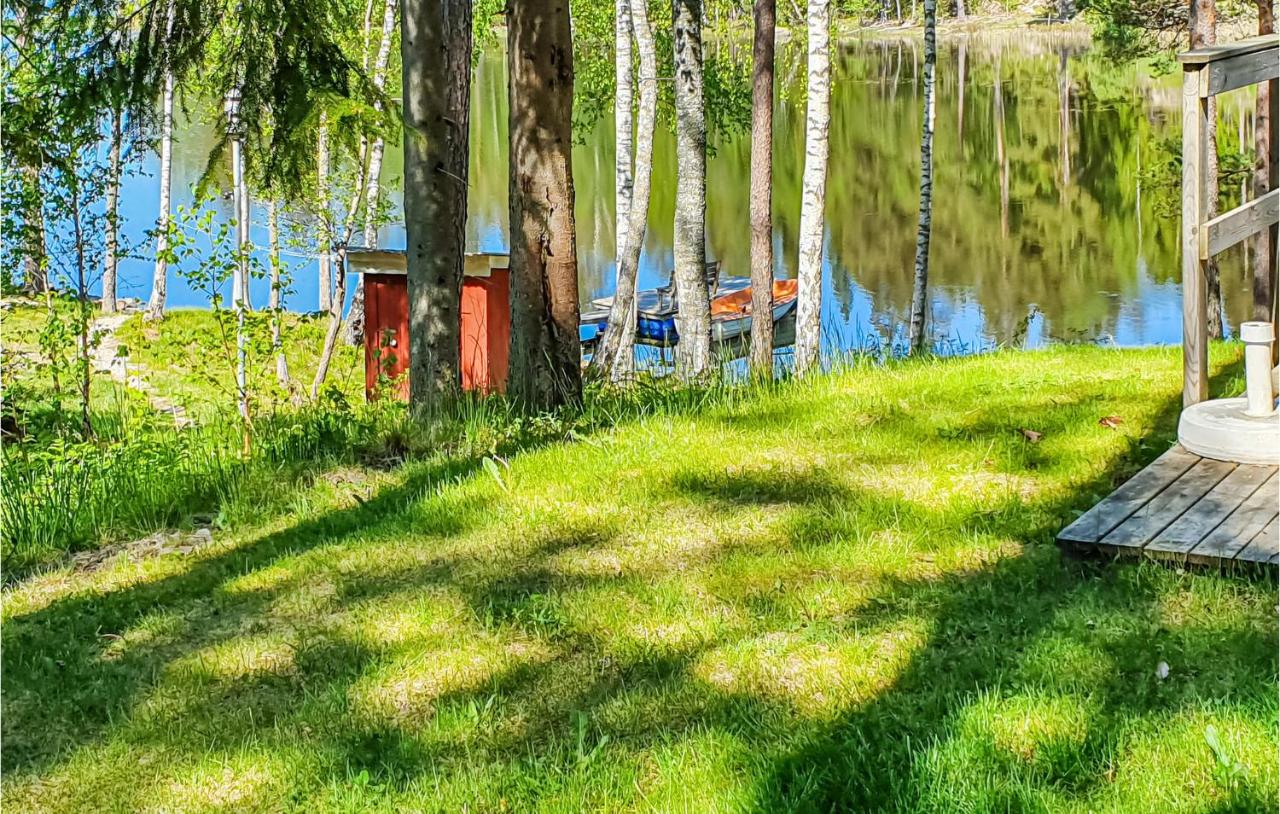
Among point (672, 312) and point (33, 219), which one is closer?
point (33, 219)

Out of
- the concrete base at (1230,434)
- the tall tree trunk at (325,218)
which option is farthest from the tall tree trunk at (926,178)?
the concrete base at (1230,434)

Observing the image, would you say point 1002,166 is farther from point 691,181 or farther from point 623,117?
point 691,181

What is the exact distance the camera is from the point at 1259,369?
5375 mm

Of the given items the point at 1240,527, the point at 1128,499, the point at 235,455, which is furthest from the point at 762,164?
the point at 1240,527

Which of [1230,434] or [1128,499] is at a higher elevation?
[1230,434]

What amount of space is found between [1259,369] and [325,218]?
15822mm

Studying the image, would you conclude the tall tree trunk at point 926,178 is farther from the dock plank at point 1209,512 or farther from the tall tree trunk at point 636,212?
the dock plank at point 1209,512

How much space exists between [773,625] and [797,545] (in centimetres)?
81

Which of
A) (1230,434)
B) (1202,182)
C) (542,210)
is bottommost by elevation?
(1230,434)

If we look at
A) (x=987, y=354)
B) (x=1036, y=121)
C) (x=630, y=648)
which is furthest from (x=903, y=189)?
(x=630, y=648)

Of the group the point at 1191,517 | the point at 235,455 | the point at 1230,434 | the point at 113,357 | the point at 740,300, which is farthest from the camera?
the point at 740,300

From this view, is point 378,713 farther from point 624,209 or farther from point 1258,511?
point 624,209

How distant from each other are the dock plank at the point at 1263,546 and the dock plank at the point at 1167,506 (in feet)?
0.98

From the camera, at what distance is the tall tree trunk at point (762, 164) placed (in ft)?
59.9
